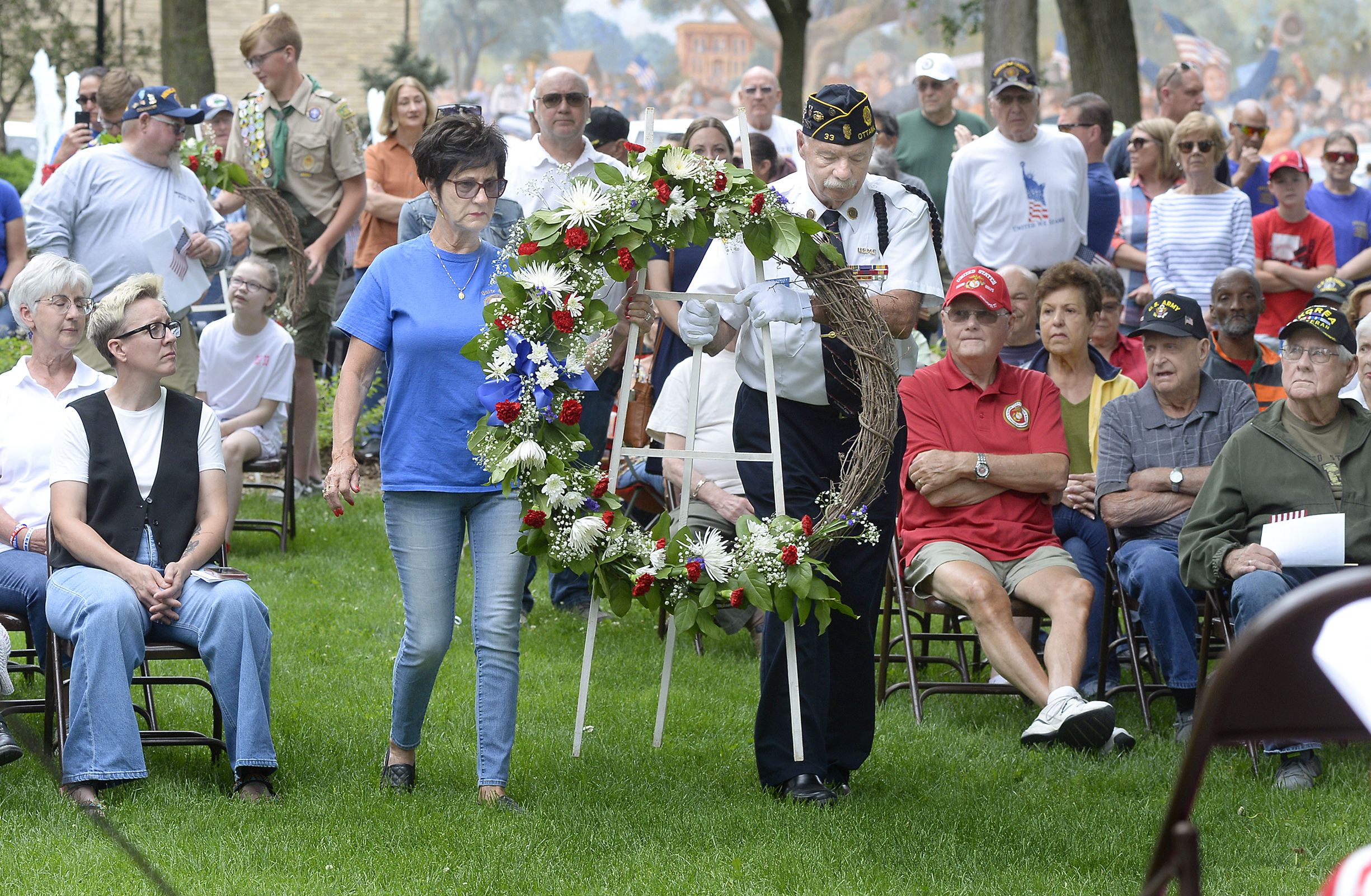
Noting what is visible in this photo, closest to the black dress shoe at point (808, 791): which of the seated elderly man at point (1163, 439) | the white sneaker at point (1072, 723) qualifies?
the white sneaker at point (1072, 723)

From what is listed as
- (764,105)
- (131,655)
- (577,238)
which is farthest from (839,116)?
(764,105)

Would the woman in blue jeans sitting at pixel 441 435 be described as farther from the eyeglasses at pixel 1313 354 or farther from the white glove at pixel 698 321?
the eyeglasses at pixel 1313 354

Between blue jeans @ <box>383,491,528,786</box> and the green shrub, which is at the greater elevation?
the green shrub

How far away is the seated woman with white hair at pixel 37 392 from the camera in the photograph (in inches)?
210

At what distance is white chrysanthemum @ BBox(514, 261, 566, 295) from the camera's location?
4.69m

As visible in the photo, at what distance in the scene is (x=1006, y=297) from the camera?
592 centimetres

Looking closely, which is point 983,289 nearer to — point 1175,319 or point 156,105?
point 1175,319

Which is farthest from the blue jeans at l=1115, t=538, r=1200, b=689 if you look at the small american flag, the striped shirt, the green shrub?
the green shrub

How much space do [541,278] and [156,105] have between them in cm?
376

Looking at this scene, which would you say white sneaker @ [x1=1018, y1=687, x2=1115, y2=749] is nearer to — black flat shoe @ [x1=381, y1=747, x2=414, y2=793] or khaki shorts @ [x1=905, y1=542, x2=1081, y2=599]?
khaki shorts @ [x1=905, y1=542, x2=1081, y2=599]

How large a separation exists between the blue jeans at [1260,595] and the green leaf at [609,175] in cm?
264

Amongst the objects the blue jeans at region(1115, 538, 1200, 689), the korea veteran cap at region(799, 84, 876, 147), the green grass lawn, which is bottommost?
the green grass lawn

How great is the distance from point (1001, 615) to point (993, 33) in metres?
9.92

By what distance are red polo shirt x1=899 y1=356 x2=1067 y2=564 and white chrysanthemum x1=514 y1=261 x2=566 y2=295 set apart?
1768mm
